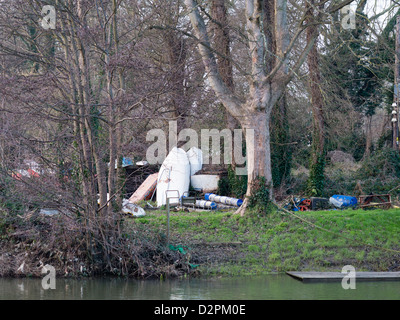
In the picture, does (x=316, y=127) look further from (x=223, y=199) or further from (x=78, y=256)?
(x=78, y=256)

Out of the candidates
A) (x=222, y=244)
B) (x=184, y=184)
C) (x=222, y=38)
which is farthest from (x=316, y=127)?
(x=222, y=244)

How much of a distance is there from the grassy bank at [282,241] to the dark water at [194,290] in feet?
4.30

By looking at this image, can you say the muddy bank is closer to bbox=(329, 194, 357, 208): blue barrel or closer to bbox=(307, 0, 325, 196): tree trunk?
bbox=(329, 194, 357, 208): blue barrel

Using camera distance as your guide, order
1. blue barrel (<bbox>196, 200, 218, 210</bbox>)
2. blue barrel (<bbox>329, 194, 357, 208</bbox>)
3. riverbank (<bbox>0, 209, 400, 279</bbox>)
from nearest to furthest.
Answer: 1. riverbank (<bbox>0, 209, 400, 279</bbox>)
2. blue barrel (<bbox>196, 200, 218, 210</bbox>)
3. blue barrel (<bbox>329, 194, 357, 208</bbox>)

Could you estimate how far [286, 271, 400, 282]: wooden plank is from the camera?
12.2 meters

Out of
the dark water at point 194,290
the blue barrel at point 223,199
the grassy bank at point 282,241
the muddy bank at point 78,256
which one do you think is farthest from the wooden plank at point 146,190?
the dark water at point 194,290

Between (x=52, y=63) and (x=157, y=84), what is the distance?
8.07 feet

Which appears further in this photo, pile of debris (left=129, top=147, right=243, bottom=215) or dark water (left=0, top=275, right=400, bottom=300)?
pile of debris (left=129, top=147, right=243, bottom=215)

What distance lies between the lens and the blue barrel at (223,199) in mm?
19220

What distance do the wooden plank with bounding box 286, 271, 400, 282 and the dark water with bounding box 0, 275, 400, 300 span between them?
0.20m

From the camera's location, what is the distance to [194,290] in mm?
11156

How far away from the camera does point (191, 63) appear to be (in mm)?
14828

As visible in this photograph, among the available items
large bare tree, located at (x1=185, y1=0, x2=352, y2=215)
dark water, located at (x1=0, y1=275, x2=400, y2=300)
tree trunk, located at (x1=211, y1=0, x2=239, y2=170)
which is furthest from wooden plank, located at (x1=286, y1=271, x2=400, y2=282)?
tree trunk, located at (x1=211, y1=0, x2=239, y2=170)

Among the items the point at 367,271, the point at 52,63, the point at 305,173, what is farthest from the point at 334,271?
the point at 305,173
